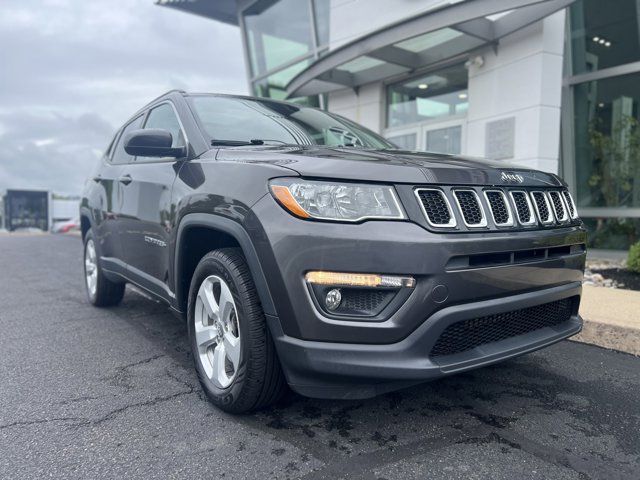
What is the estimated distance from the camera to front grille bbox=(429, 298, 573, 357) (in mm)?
2096

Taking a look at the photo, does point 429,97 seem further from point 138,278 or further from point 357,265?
point 357,265

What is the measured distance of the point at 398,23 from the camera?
311 inches

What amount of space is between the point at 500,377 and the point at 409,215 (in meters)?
1.48

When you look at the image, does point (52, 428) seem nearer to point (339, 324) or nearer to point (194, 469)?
point (194, 469)

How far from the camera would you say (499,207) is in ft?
7.41

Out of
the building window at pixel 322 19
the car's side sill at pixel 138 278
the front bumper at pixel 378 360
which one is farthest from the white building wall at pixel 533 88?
the front bumper at pixel 378 360

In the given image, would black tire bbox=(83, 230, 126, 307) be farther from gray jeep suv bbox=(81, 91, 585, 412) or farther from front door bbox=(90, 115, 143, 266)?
gray jeep suv bbox=(81, 91, 585, 412)

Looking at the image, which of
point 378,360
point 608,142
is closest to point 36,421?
point 378,360

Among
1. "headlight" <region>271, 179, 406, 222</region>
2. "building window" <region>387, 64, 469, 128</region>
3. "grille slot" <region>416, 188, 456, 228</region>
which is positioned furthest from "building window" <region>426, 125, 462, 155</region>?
"headlight" <region>271, 179, 406, 222</region>

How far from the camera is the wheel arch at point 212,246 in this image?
84.7 inches

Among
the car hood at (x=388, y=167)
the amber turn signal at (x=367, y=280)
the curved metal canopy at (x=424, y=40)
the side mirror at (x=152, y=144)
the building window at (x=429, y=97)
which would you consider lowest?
the amber turn signal at (x=367, y=280)

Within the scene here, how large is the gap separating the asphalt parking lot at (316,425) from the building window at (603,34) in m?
6.78

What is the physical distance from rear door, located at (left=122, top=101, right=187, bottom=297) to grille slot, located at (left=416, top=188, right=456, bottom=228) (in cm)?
151

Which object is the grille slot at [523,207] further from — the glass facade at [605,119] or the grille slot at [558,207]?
the glass facade at [605,119]
